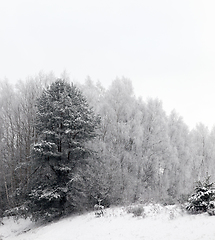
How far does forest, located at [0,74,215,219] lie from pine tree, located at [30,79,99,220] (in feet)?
0.23

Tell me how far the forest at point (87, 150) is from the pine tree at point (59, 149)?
→ 0.23 feet

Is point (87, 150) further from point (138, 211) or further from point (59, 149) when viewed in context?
point (138, 211)

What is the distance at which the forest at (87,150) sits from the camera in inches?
564

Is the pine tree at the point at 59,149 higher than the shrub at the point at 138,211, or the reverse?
the pine tree at the point at 59,149

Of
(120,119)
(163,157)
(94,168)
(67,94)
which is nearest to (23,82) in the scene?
(67,94)

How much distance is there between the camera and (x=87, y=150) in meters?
15.5

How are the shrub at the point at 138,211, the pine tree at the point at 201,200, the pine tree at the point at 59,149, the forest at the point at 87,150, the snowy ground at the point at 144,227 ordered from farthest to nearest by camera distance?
the forest at the point at 87,150, the pine tree at the point at 59,149, the shrub at the point at 138,211, the pine tree at the point at 201,200, the snowy ground at the point at 144,227

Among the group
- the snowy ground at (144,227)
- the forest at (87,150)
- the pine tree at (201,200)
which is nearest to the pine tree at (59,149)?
the forest at (87,150)

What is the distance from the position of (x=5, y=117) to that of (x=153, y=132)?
1556 cm

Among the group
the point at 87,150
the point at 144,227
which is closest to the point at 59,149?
the point at 87,150

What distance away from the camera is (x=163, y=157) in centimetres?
2156

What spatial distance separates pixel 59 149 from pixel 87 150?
2208mm

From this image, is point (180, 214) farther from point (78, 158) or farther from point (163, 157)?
point (163, 157)

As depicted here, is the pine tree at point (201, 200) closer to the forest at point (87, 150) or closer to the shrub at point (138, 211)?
the shrub at point (138, 211)
